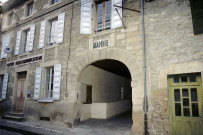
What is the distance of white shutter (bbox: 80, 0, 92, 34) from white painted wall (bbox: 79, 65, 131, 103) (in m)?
1.92

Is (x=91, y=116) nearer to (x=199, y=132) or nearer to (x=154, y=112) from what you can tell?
(x=154, y=112)

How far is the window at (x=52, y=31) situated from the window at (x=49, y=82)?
1434 mm

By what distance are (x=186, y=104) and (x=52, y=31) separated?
6.79m

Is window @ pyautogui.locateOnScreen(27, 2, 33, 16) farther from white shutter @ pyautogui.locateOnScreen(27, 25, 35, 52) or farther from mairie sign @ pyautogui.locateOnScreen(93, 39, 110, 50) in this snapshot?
mairie sign @ pyautogui.locateOnScreen(93, 39, 110, 50)

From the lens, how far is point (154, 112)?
4477mm

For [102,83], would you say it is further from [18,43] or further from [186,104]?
[18,43]

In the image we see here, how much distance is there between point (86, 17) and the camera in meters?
6.43

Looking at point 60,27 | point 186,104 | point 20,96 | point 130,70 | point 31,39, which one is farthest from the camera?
point 20,96

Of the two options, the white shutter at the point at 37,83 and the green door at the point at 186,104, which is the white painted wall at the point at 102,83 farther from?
the green door at the point at 186,104

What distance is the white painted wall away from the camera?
7543 mm

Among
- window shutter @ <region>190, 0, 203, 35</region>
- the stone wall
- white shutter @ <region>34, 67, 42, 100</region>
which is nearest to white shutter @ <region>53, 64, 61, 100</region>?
white shutter @ <region>34, 67, 42, 100</region>

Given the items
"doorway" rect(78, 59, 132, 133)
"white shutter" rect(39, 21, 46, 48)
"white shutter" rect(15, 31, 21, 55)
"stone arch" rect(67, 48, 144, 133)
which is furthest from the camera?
"white shutter" rect(15, 31, 21, 55)

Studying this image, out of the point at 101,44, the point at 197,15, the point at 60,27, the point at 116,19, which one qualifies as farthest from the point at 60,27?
the point at 197,15

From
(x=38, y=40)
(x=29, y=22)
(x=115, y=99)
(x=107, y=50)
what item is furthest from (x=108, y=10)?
(x=115, y=99)
